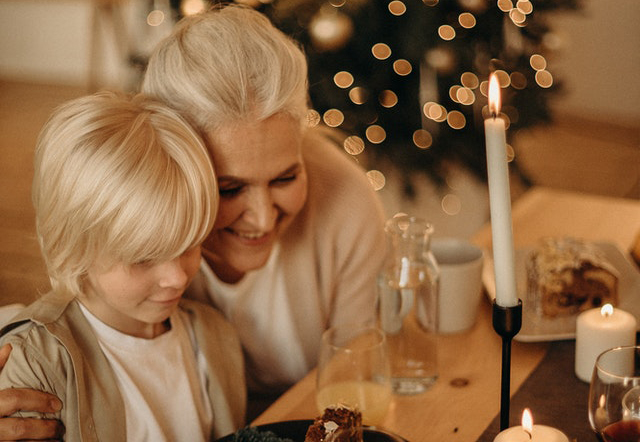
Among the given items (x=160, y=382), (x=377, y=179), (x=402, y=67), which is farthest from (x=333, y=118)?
(x=160, y=382)

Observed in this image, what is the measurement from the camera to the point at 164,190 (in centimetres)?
107

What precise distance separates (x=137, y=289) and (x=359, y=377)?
33 cm

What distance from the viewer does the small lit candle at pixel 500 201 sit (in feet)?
2.70

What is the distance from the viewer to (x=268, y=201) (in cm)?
126

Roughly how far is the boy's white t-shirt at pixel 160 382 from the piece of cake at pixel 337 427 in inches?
13.4

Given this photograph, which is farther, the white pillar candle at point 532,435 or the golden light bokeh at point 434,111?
the golden light bokeh at point 434,111

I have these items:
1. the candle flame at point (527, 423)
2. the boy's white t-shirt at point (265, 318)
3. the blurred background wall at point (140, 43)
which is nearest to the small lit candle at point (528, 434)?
the candle flame at point (527, 423)

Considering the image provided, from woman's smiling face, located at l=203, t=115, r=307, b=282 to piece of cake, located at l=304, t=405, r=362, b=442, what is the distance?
1.30 ft

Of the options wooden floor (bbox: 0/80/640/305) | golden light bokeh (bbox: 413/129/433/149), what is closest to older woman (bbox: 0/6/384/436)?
golden light bokeh (bbox: 413/129/433/149)

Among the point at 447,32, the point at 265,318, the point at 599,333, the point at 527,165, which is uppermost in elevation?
the point at 447,32

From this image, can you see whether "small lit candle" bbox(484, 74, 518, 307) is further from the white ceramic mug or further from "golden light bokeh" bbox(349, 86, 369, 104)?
"golden light bokeh" bbox(349, 86, 369, 104)

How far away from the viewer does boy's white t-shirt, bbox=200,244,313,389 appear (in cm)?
150

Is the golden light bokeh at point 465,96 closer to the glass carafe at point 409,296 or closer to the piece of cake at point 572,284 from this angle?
the piece of cake at point 572,284

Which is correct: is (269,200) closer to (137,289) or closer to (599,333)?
(137,289)
